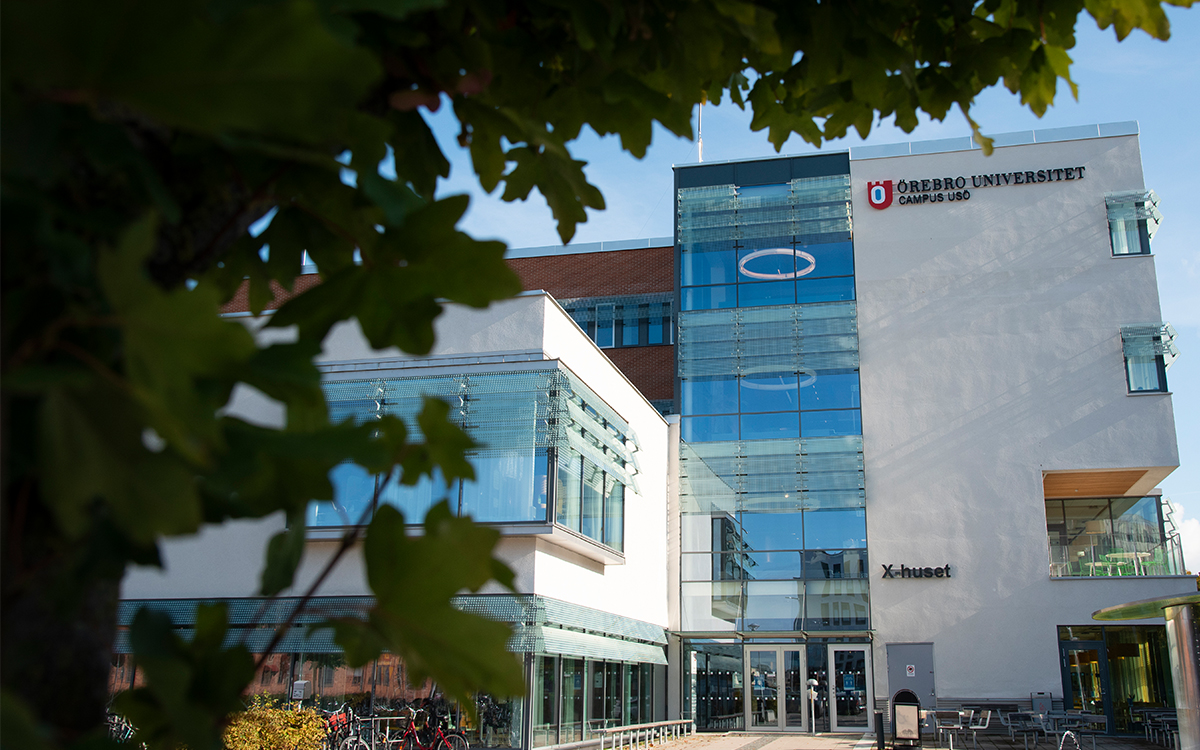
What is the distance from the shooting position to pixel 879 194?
25.8 m

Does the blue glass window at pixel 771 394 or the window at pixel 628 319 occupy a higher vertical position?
the window at pixel 628 319

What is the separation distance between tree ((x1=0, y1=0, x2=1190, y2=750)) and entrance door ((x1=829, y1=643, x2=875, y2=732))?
23.3m

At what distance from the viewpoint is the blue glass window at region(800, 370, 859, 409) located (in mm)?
24406

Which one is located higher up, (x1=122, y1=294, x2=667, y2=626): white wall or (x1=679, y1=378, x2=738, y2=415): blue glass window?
(x1=679, y1=378, x2=738, y2=415): blue glass window

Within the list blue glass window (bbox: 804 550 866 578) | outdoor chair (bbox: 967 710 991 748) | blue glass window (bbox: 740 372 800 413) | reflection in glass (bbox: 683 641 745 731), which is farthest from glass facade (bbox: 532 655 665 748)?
blue glass window (bbox: 740 372 800 413)

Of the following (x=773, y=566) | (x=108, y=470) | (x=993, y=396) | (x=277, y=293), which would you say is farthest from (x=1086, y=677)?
(x=108, y=470)

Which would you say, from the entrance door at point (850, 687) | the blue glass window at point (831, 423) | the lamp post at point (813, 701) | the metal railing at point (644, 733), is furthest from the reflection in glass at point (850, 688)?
the blue glass window at point (831, 423)

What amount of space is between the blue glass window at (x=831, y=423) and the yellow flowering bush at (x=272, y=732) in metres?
15.8

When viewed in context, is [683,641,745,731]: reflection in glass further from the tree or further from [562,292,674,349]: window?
the tree

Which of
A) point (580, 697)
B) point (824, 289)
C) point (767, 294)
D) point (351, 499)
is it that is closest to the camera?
point (351, 499)

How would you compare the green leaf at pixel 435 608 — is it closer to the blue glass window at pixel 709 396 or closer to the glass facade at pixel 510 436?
the glass facade at pixel 510 436

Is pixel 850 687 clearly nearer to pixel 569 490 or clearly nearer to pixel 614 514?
pixel 614 514

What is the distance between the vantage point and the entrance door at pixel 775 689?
2270 cm

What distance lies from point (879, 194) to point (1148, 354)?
7986 mm
